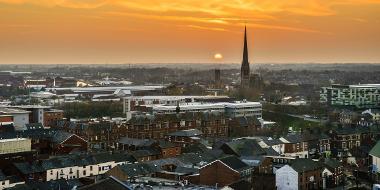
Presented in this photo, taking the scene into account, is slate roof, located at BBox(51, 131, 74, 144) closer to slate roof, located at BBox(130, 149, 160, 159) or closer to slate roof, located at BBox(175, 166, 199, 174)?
slate roof, located at BBox(130, 149, 160, 159)

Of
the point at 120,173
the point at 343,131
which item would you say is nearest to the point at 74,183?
the point at 120,173

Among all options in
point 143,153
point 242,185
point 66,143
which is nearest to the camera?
point 242,185

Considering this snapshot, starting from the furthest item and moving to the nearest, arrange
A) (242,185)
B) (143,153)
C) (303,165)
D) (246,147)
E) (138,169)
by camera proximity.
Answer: (246,147)
(143,153)
(303,165)
(138,169)
(242,185)

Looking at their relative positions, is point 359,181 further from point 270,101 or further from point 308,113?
point 270,101

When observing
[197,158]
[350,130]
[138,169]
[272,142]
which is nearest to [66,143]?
[197,158]

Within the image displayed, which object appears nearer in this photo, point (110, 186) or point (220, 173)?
point (110, 186)

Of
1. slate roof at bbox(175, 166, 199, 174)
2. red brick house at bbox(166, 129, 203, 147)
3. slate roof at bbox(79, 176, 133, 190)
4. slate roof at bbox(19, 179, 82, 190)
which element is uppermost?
slate roof at bbox(79, 176, 133, 190)

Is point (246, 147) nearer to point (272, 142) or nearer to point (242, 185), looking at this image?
point (272, 142)

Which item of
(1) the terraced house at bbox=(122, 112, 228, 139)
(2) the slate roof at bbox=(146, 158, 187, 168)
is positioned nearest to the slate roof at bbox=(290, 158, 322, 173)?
(2) the slate roof at bbox=(146, 158, 187, 168)

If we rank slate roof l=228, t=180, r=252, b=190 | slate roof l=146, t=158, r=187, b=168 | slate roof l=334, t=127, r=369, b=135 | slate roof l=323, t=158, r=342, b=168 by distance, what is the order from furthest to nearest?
1. slate roof l=334, t=127, r=369, b=135
2. slate roof l=323, t=158, r=342, b=168
3. slate roof l=146, t=158, r=187, b=168
4. slate roof l=228, t=180, r=252, b=190

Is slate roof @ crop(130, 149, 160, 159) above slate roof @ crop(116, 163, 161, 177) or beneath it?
beneath

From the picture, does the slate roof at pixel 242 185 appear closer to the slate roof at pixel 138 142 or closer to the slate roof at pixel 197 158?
the slate roof at pixel 197 158
